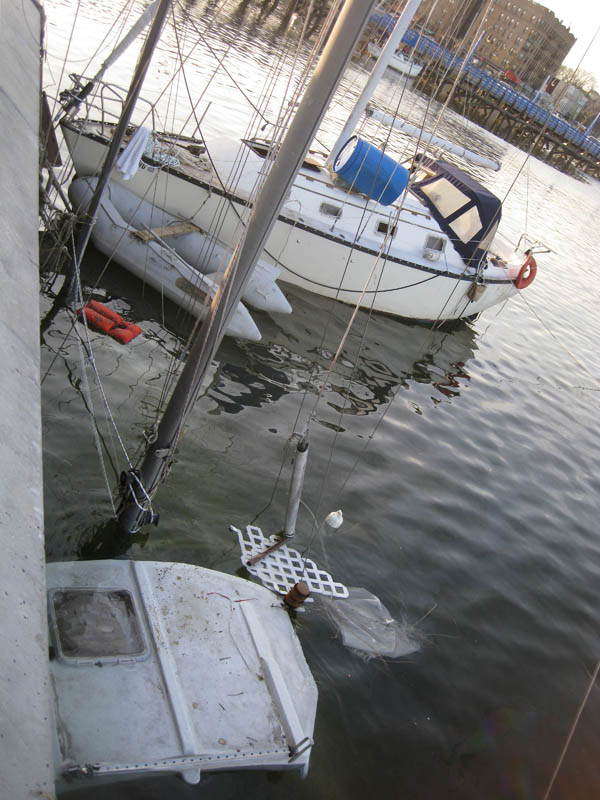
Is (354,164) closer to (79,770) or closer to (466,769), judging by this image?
(466,769)

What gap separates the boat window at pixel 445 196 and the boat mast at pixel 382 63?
3373 mm

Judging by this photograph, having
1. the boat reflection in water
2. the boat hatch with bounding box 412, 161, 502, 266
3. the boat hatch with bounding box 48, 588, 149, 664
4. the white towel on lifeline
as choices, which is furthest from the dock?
the boat hatch with bounding box 48, 588, 149, 664

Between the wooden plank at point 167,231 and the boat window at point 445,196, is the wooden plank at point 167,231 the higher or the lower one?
the lower one

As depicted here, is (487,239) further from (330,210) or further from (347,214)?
(330,210)

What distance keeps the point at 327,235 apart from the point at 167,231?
→ 3429mm

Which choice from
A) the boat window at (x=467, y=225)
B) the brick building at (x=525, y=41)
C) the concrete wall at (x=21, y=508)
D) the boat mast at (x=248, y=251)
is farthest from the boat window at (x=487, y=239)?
the brick building at (x=525, y=41)

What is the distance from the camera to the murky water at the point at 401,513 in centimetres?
604

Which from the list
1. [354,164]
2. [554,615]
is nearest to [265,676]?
[554,615]

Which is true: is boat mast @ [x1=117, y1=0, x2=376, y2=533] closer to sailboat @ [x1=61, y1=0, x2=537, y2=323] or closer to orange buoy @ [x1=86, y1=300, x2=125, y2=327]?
orange buoy @ [x1=86, y1=300, x2=125, y2=327]

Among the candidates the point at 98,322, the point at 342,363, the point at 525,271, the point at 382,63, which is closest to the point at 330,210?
the point at 382,63

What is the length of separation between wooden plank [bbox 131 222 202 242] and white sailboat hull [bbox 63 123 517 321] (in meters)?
0.33

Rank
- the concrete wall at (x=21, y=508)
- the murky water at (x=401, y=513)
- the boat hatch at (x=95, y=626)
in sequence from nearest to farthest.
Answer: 1. the concrete wall at (x=21, y=508)
2. the boat hatch at (x=95, y=626)
3. the murky water at (x=401, y=513)

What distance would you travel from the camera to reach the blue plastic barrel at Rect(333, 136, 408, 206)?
13.2 m

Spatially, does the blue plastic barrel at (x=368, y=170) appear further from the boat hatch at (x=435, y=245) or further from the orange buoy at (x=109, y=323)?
the orange buoy at (x=109, y=323)
